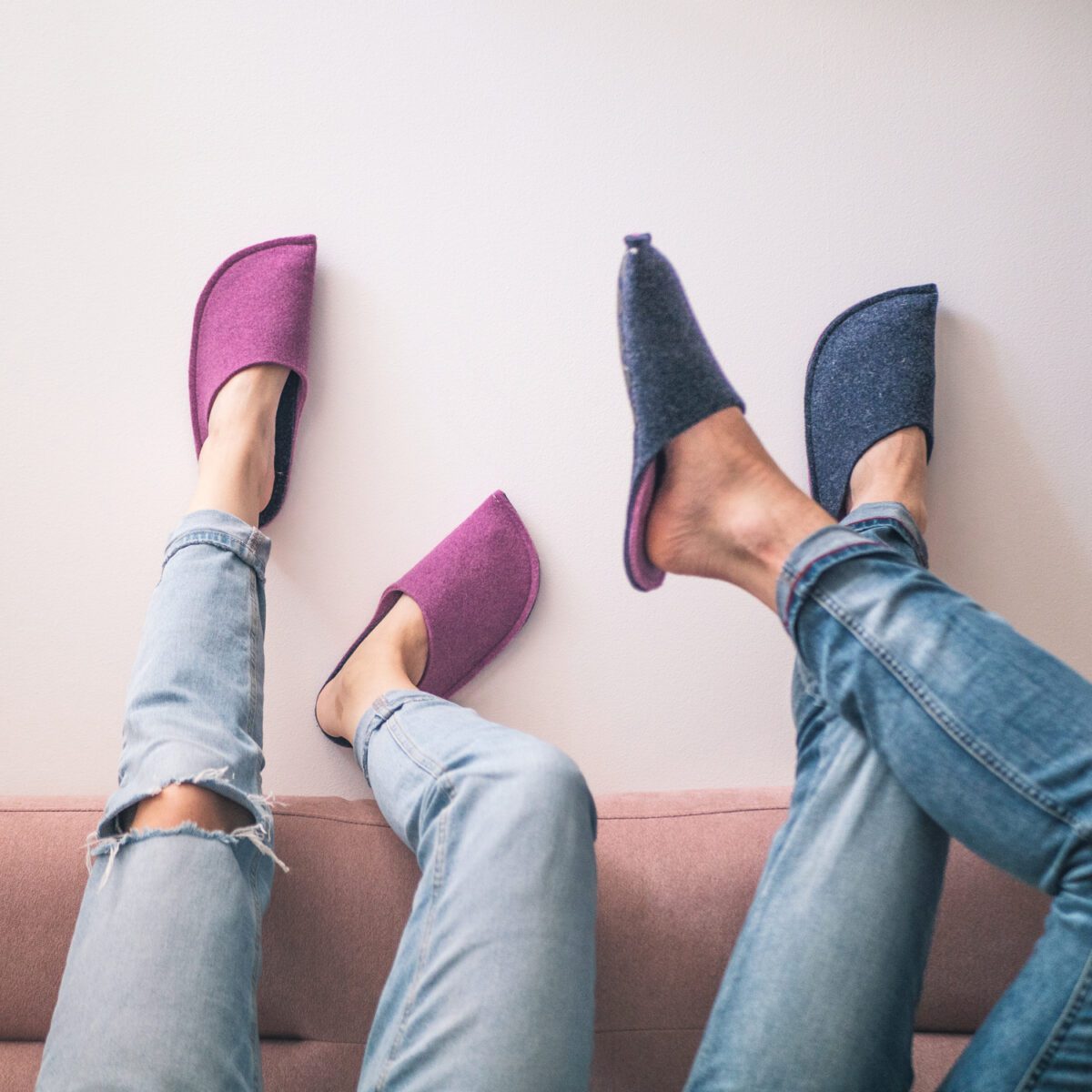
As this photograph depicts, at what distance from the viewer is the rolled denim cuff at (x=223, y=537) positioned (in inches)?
36.3

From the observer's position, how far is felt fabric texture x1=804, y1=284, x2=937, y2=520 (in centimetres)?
111

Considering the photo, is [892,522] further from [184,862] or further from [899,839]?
Result: [184,862]

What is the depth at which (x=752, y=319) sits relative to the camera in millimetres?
1163

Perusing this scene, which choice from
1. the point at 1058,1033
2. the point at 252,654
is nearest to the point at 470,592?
the point at 252,654

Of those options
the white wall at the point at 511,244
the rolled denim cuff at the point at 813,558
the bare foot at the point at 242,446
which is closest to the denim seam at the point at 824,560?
the rolled denim cuff at the point at 813,558

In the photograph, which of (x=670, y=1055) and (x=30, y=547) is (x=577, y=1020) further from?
(x=30, y=547)

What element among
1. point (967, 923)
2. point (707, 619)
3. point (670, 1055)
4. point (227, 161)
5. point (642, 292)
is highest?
point (227, 161)

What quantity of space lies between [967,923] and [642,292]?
69 centimetres

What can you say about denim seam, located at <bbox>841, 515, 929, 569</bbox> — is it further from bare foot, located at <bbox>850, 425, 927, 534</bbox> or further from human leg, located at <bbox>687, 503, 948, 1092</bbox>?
human leg, located at <bbox>687, 503, 948, 1092</bbox>

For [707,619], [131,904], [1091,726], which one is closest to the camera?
[1091,726]

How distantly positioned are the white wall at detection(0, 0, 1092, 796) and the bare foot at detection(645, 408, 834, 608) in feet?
1.10

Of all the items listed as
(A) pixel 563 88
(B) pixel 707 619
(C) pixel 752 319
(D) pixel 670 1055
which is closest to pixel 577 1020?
(D) pixel 670 1055

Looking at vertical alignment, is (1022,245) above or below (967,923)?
above

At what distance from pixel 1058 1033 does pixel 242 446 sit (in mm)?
940
